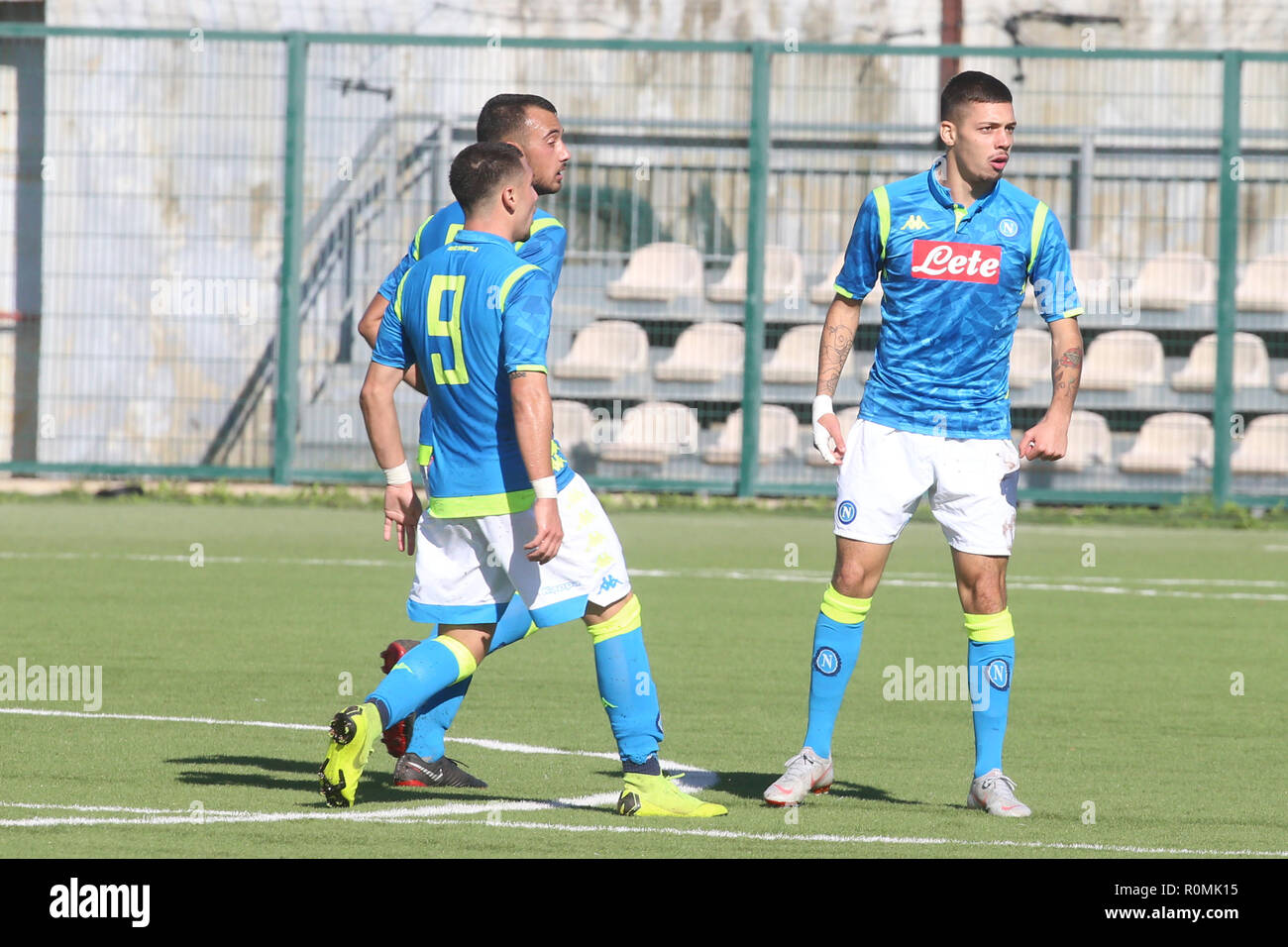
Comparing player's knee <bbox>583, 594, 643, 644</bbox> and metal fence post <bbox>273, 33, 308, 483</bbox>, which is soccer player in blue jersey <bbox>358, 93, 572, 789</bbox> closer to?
player's knee <bbox>583, 594, 643, 644</bbox>

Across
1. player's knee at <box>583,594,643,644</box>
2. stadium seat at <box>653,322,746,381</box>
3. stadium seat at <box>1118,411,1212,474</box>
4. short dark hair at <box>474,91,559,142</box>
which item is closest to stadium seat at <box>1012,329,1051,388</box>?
stadium seat at <box>1118,411,1212,474</box>

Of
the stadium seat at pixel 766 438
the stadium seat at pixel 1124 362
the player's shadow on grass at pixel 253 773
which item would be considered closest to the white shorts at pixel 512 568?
the player's shadow on grass at pixel 253 773

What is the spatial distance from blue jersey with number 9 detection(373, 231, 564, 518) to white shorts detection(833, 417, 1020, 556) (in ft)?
3.42

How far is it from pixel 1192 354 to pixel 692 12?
617cm

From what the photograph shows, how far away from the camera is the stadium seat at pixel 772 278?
696 inches

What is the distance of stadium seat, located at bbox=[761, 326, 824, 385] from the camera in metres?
17.6

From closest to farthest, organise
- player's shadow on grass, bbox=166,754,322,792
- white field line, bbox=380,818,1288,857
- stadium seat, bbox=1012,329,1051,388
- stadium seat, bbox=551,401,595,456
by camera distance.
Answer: white field line, bbox=380,818,1288,857, player's shadow on grass, bbox=166,754,322,792, stadium seat, bbox=551,401,595,456, stadium seat, bbox=1012,329,1051,388

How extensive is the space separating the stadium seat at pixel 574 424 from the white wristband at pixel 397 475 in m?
11.1

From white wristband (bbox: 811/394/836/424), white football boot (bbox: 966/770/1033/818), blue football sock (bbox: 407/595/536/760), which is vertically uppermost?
white wristband (bbox: 811/394/836/424)

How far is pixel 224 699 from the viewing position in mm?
A: 7832

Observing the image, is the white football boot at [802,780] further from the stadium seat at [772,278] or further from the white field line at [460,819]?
the stadium seat at [772,278]

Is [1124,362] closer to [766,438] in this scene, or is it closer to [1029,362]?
[1029,362]
